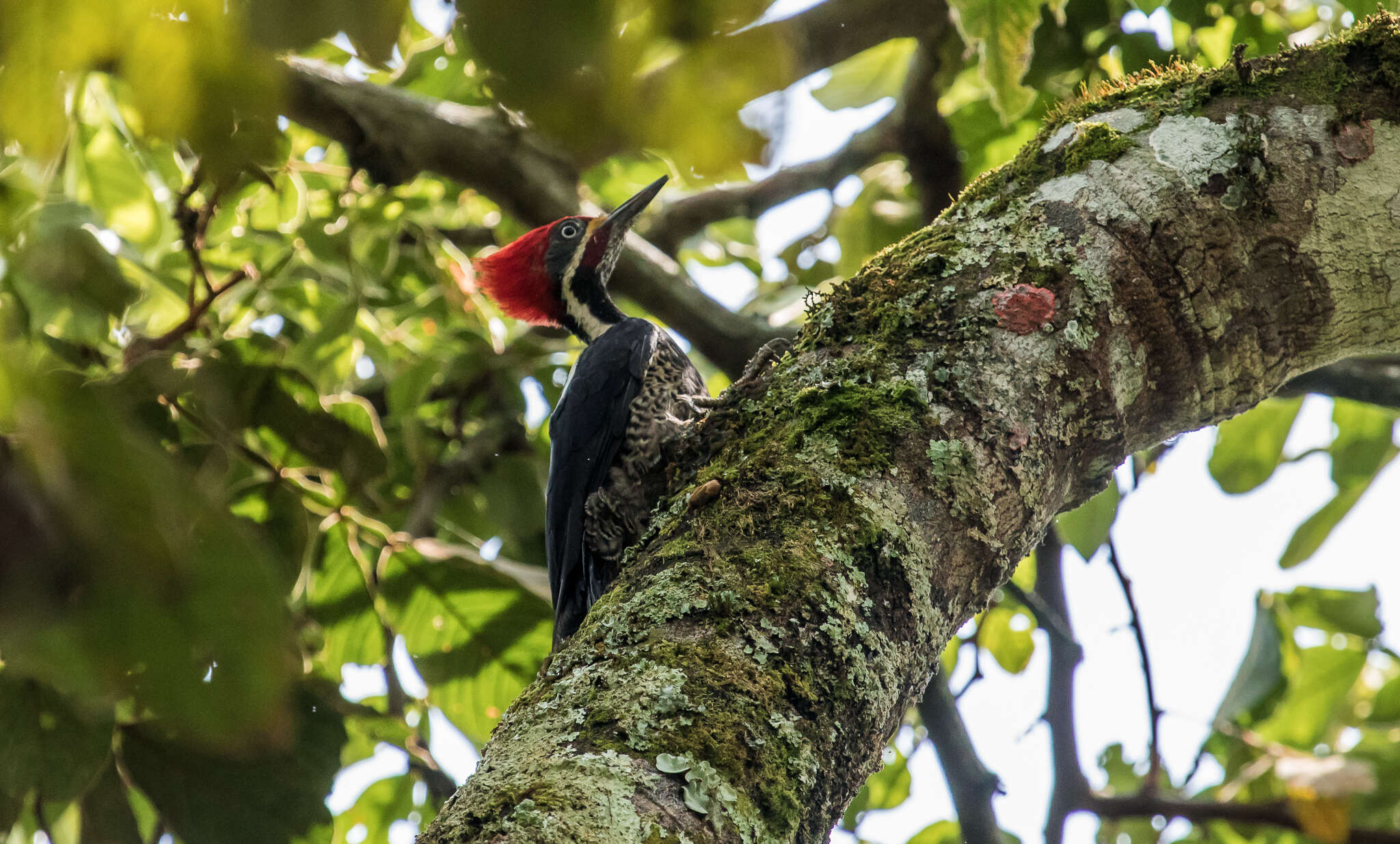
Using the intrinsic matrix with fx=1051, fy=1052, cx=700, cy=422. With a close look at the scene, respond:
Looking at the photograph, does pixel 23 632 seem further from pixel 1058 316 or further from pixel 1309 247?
pixel 1309 247

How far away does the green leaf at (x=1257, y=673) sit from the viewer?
10.7ft

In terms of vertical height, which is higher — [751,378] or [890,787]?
[751,378]

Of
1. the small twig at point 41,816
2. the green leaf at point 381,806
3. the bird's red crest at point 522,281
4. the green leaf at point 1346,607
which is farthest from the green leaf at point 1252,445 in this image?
the small twig at point 41,816

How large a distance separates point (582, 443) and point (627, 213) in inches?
47.0

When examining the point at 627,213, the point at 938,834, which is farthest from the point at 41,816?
the point at 938,834

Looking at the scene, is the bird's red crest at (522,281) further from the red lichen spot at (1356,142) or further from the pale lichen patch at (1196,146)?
the red lichen spot at (1356,142)

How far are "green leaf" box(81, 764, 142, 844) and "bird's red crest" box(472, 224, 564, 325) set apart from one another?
257 centimetres

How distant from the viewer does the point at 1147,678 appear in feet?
9.48

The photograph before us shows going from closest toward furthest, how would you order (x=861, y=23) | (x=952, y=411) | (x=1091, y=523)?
1. (x=952, y=411)
2. (x=861, y=23)
3. (x=1091, y=523)

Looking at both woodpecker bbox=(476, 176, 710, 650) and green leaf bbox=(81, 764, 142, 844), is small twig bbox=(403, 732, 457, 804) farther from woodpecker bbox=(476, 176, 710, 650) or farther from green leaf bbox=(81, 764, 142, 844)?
green leaf bbox=(81, 764, 142, 844)

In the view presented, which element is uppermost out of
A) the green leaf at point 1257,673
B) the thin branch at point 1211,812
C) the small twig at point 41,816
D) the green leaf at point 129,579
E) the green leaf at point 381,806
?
the green leaf at point 1257,673

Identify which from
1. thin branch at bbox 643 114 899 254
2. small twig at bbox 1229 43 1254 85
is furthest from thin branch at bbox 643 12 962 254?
small twig at bbox 1229 43 1254 85

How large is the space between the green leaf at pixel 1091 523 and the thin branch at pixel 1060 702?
0.14 metres

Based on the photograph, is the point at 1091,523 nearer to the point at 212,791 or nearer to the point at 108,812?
the point at 212,791
